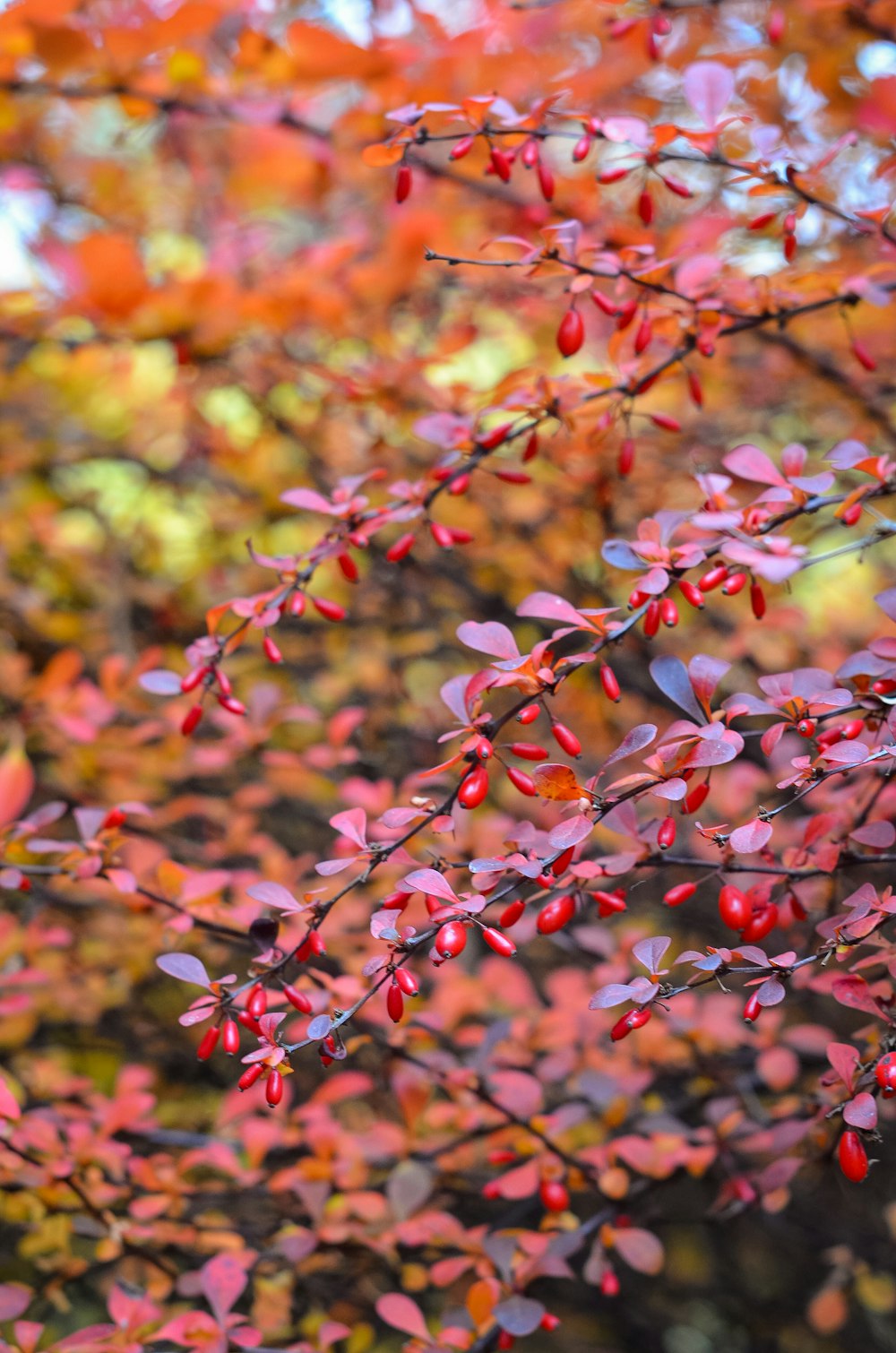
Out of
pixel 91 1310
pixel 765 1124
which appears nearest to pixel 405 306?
pixel 765 1124

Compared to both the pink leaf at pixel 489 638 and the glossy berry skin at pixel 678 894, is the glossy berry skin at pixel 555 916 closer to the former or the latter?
the glossy berry skin at pixel 678 894

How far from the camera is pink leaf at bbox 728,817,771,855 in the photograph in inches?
29.1

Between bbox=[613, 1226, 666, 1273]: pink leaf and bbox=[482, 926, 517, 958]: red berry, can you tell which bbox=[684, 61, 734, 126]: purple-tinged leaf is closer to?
bbox=[482, 926, 517, 958]: red berry

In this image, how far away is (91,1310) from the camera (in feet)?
5.15

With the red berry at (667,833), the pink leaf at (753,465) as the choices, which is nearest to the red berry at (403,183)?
the pink leaf at (753,465)

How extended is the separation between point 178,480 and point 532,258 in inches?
58.3

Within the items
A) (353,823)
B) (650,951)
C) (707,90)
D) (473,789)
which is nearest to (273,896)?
(353,823)

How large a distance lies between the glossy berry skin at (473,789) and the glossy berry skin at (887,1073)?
0.32 m

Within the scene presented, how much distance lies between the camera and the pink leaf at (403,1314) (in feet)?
3.30

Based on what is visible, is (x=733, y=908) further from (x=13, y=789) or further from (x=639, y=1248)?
(x=13, y=789)

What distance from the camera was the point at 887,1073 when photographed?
68cm

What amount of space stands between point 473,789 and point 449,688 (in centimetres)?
12

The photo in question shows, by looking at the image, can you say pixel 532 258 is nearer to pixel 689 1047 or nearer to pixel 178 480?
pixel 689 1047

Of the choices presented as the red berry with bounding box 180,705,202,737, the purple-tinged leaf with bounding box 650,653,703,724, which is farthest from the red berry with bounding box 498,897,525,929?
the red berry with bounding box 180,705,202,737
